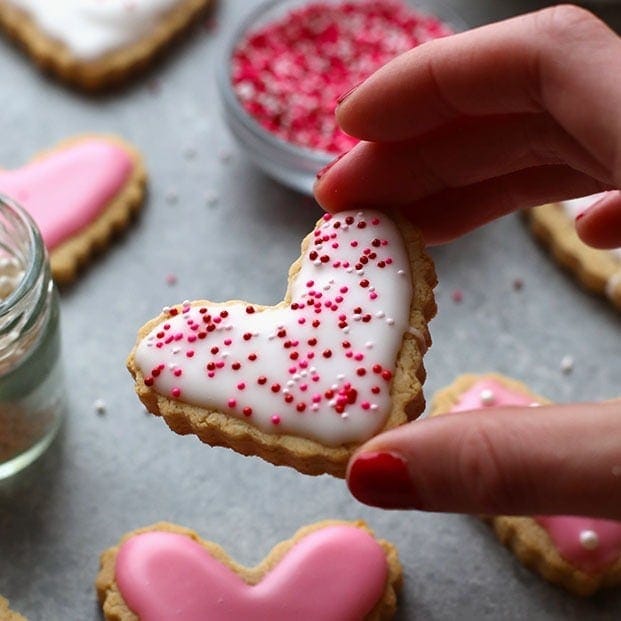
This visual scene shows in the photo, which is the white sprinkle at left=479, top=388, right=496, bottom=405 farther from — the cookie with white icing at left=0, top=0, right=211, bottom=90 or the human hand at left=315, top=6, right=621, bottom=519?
the cookie with white icing at left=0, top=0, right=211, bottom=90

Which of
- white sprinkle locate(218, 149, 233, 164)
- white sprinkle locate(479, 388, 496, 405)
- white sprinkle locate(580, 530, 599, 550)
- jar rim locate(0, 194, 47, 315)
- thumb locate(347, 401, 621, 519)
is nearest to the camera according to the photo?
thumb locate(347, 401, 621, 519)

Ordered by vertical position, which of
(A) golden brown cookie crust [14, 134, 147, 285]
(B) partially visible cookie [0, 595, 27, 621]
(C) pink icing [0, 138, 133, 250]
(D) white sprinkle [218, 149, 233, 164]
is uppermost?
(C) pink icing [0, 138, 133, 250]

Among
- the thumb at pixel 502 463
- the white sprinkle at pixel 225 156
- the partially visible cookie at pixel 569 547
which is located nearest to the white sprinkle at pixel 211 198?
the white sprinkle at pixel 225 156

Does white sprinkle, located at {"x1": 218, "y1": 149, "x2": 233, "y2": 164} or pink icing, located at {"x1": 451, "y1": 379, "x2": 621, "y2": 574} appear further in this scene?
white sprinkle, located at {"x1": 218, "y1": 149, "x2": 233, "y2": 164}

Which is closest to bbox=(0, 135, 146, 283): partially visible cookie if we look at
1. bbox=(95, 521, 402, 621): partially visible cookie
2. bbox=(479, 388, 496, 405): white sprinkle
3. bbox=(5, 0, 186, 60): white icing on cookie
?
bbox=(5, 0, 186, 60): white icing on cookie

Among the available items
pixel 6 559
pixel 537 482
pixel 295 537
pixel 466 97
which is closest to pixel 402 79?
pixel 466 97

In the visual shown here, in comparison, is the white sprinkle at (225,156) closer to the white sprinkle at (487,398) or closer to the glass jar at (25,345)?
the glass jar at (25,345)

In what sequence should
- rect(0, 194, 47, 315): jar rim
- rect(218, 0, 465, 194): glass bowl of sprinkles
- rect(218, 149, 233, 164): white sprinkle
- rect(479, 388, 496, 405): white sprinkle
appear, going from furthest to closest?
rect(218, 149, 233, 164): white sprinkle < rect(218, 0, 465, 194): glass bowl of sprinkles < rect(479, 388, 496, 405): white sprinkle < rect(0, 194, 47, 315): jar rim

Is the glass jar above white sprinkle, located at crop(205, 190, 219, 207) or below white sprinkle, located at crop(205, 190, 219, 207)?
above
